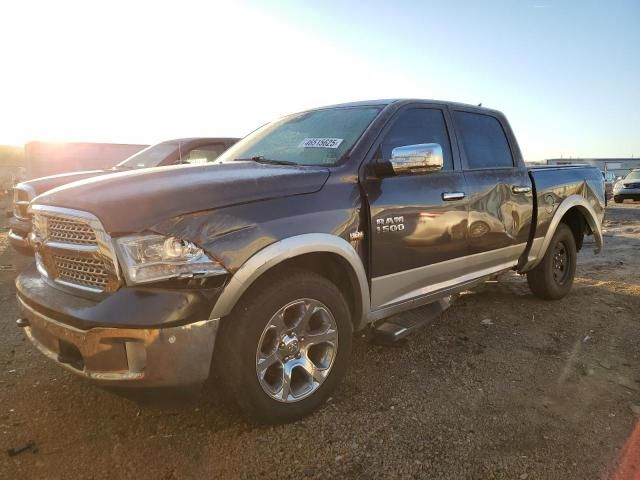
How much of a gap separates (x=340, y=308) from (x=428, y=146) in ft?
3.67

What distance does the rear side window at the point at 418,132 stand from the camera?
3.27 meters

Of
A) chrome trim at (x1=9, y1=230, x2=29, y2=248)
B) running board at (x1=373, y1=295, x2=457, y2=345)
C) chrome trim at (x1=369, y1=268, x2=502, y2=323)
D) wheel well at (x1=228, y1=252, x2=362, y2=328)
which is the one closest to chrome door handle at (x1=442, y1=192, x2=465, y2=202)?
chrome trim at (x1=369, y1=268, x2=502, y2=323)

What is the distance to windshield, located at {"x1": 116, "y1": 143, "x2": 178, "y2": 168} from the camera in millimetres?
7195

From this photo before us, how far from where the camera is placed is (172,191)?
7.61 ft

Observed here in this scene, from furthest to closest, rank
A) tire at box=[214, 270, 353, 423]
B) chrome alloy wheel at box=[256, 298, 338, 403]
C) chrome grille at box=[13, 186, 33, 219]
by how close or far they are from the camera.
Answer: chrome grille at box=[13, 186, 33, 219], chrome alloy wheel at box=[256, 298, 338, 403], tire at box=[214, 270, 353, 423]

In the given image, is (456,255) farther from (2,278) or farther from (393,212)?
(2,278)

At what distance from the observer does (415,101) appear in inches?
141

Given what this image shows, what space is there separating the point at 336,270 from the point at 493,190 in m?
1.81

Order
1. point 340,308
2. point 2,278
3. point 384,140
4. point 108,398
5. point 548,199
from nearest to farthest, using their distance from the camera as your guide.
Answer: point 340,308 < point 108,398 < point 384,140 < point 548,199 < point 2,278

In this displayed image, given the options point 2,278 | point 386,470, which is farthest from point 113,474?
point 2,278

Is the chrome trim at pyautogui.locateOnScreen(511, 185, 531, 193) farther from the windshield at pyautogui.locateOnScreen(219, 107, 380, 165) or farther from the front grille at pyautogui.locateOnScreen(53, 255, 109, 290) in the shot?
the front grille at pyautogui.locateOnScreen(53, 255, 109, 290)

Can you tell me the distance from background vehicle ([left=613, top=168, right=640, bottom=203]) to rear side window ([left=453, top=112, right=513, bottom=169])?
20.7m

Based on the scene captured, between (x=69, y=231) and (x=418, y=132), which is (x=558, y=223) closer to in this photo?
(x=418, y=132)

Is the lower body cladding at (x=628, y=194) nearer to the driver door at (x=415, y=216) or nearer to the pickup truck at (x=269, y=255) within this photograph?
the pickup truck at (x=269, y=255)
